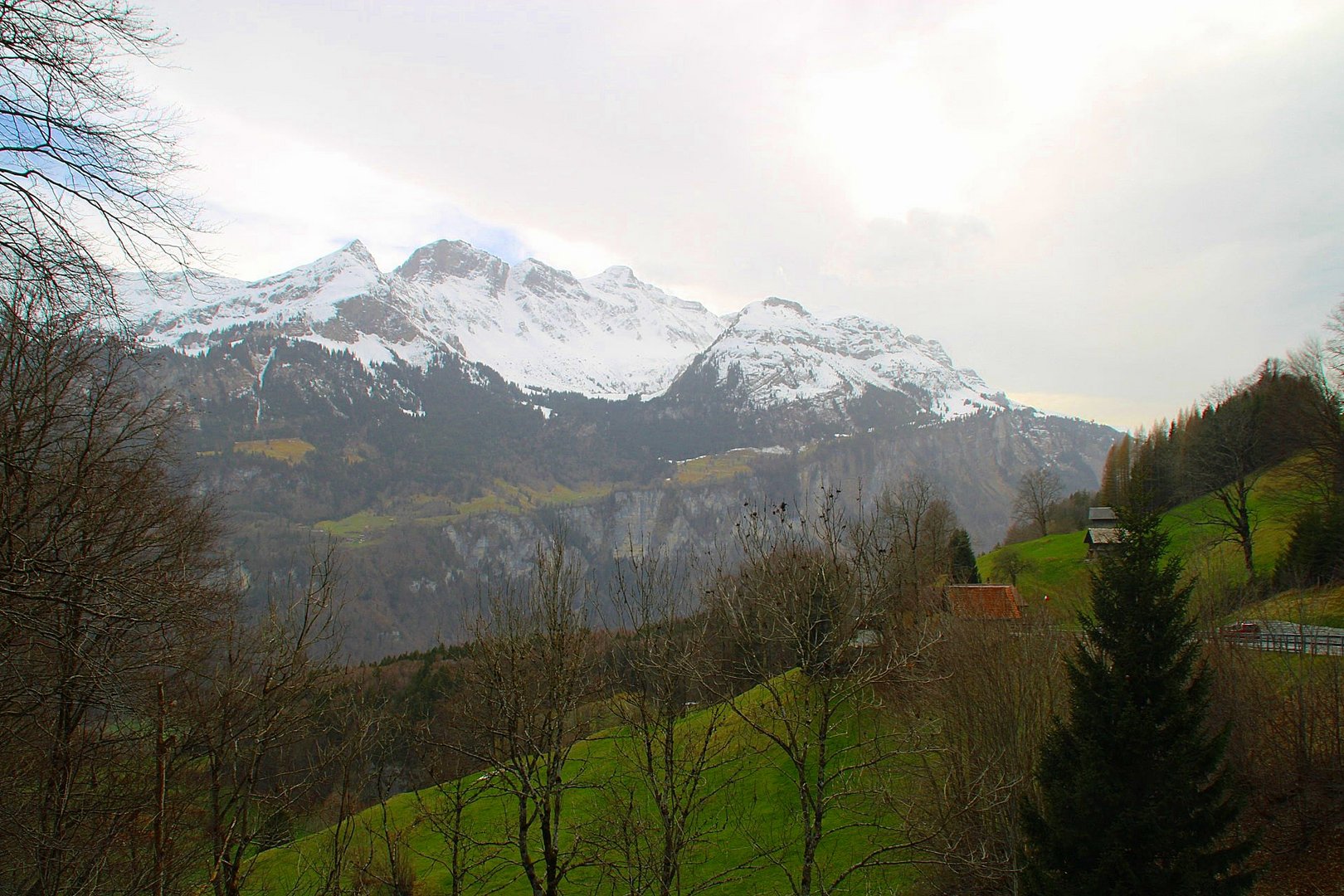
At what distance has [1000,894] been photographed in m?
16.8

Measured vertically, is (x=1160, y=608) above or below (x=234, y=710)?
above

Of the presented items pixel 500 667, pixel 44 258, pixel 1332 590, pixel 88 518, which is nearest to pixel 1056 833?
pixel 500 667

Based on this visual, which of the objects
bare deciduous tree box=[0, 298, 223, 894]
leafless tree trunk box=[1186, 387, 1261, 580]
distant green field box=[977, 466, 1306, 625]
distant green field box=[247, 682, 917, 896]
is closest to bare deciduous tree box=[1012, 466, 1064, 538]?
distant green field box=[977, 466, 1306, 625]

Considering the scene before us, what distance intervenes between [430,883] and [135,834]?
1519cm

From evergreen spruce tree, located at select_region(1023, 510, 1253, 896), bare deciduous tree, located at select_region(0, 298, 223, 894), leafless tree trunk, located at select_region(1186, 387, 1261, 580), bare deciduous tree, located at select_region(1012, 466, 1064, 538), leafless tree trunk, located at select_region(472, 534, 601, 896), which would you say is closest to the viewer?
bare deciduous tree, located at select_region(0, 298, 223, 894)

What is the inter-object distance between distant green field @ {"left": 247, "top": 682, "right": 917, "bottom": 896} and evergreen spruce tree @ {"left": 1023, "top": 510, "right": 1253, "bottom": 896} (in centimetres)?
773

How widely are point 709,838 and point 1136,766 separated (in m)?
18.3

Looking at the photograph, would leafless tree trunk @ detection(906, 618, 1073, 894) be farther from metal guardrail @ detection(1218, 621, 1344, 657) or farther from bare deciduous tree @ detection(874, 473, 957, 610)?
metal guardrail @ detection(1218, 621, 1344, 657)

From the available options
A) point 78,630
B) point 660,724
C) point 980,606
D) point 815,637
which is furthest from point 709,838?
point 78,630

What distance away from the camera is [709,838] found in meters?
26.4

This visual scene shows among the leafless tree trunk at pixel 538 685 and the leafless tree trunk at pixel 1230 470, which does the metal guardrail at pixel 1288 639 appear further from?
the leafless tree trunk at pixel 1230 470

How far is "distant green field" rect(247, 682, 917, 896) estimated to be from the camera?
837 inches

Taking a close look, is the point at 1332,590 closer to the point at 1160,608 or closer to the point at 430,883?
the point at 1160,608

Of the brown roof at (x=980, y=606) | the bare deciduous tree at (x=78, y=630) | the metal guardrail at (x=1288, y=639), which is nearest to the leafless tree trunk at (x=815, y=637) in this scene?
the brown roof at (x=980, y=606)
